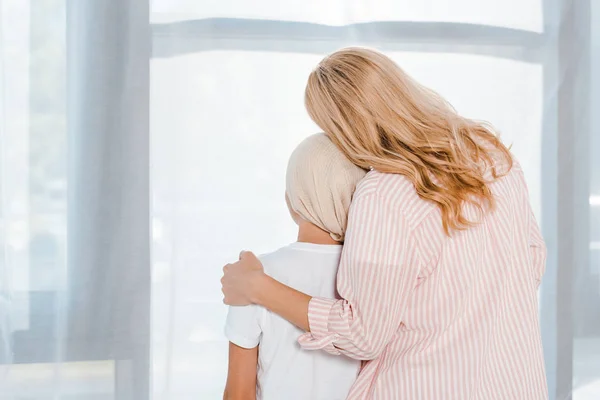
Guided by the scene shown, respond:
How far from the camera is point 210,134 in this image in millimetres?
1826

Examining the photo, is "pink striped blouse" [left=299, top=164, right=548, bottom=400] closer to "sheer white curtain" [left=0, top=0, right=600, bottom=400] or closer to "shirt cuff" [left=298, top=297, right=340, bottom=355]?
"shirt cuff" [left=298, top=297, right=340, bottom=355]

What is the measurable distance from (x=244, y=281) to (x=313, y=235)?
145mm

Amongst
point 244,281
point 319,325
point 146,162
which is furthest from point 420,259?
point 146,162

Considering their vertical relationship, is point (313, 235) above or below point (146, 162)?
below

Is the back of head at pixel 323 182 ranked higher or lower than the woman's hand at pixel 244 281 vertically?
higher

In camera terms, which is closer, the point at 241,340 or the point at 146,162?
the point at 241,340

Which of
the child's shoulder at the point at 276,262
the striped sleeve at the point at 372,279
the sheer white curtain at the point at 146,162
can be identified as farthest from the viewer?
the sheer white curtain at the point at 146,162

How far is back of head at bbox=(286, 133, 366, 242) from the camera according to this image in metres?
1.11

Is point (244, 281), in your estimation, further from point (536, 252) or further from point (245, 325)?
point (536, 252)

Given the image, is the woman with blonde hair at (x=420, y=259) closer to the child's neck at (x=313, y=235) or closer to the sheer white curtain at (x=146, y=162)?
the child's neck at (x=313, y=235)

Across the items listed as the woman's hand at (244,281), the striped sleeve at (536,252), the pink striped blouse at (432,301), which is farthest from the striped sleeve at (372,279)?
the striped sleeve at (536,252)

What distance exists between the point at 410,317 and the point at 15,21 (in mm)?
1327

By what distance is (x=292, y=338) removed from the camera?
118cm

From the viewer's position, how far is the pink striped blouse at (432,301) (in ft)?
3.37
